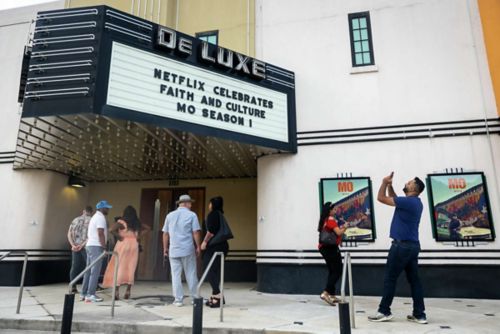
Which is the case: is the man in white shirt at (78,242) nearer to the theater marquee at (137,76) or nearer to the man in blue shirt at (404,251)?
the theater marquee at (137,76)

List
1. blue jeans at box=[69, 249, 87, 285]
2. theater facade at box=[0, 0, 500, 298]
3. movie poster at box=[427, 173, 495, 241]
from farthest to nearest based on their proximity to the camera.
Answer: blue jeans at box=[69, 249, 87, 285] → movie poster at box=[427, 173, 495, 241] → theater facade at box=[0, 0, 500, 298]

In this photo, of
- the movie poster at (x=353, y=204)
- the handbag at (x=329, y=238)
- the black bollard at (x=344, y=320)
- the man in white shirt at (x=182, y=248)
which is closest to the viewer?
the black bollard at (x=344, y=320)

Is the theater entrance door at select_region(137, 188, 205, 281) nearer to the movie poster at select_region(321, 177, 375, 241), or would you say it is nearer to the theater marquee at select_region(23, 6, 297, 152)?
the theater marquee at select_region(23, 6, 297, 152)

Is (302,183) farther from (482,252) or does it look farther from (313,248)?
(482,252)

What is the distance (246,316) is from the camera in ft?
17.8

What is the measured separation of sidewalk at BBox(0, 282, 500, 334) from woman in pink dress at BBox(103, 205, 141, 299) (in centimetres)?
38

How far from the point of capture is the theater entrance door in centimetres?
1138

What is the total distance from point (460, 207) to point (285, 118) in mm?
4151

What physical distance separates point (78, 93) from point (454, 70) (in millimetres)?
7859

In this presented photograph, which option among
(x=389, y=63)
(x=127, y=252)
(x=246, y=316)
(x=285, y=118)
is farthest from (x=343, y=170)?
(x=127, y=252)

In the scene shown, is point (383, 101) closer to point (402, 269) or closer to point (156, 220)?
point (402, 269)

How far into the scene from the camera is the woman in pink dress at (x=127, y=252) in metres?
7.04

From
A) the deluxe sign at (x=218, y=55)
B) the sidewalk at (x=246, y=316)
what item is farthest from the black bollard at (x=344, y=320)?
the deluxe sign at (x=218, y=55)

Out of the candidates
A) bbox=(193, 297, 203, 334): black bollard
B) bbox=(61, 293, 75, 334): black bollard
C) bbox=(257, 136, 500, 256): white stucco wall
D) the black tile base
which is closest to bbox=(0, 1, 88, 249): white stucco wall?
bbox=(257, 136, 500, 256): white stucco wall
